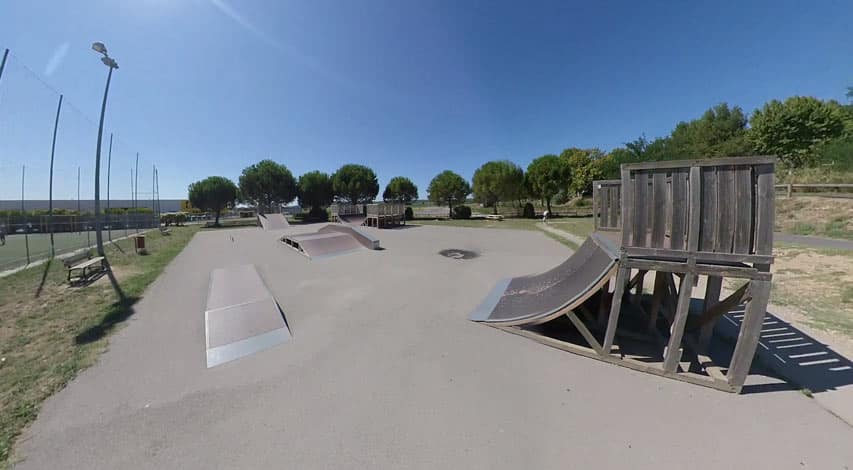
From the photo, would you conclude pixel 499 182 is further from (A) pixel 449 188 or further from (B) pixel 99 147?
(B) pixel 99 147

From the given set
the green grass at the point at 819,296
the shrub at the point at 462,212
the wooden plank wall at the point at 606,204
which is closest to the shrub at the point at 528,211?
the shrub at the point at 462,212

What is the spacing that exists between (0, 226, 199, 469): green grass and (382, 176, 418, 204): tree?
32.1m

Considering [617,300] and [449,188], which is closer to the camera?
[617,300]

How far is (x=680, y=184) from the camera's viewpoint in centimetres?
302

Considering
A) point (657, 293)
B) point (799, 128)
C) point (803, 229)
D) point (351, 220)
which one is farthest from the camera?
point (799, 128)

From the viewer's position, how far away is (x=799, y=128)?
88.2 feet

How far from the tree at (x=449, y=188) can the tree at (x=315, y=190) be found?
45.2 feet

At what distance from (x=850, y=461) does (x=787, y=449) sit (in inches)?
14.3

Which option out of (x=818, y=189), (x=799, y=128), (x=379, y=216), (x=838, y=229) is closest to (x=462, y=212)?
(x=379, y=216)

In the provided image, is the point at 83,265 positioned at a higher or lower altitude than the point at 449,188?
lower

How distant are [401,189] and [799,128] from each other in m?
42.0

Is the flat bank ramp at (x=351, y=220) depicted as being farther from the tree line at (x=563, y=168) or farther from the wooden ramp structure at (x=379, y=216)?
the tree line at (x=563, y=168)

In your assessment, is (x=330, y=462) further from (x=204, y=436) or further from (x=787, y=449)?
(x=787, y=449)

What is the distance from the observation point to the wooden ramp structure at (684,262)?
8.89 feet
